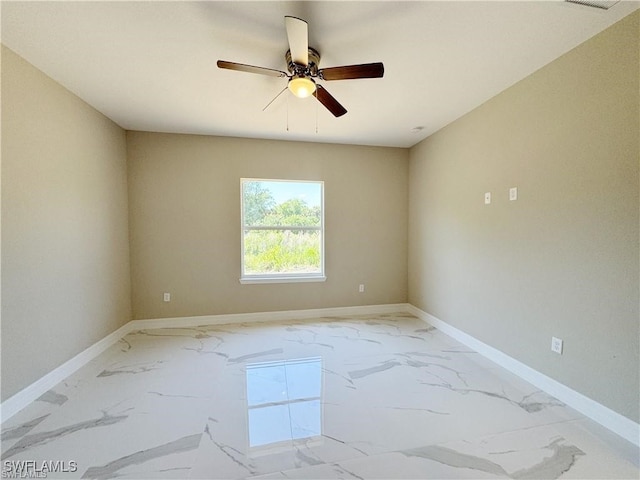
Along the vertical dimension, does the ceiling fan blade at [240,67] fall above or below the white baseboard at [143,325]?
above

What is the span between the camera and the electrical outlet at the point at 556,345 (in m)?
2.15

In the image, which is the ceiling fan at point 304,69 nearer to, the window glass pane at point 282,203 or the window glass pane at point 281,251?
the window glass pane at point 282,203

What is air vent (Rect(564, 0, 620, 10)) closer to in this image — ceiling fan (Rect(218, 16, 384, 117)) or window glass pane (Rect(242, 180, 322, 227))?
ceiling fan (Rect(218, 16, 384, 117))

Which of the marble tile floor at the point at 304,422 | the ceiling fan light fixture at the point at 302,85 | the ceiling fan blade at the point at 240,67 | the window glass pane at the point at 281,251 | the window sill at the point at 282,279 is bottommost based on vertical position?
the marble tile floor at the point at 304,422

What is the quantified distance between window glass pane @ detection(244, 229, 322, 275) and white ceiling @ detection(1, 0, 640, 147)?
169 centimetres

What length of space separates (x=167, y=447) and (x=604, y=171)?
130 inches

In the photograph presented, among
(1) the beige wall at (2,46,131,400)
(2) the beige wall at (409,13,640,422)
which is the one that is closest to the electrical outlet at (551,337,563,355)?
(2) the beige wall at (409,13,640,422)

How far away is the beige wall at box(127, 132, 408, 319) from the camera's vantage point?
12.1 feet

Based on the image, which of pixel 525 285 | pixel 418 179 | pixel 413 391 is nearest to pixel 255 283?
pixel 413 391

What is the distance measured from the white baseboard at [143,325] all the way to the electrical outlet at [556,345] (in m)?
2.28

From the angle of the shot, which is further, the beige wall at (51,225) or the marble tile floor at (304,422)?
the beige wall at (51,225)

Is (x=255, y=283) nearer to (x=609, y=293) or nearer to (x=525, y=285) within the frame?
(x=525, y=285)

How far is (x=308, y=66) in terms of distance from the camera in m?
1.95
